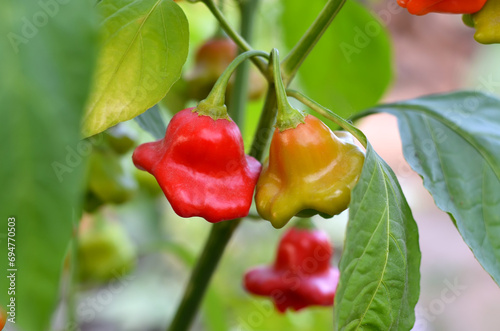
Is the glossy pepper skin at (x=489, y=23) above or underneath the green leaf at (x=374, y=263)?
above

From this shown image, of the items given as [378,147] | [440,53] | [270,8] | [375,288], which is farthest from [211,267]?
[440,53]

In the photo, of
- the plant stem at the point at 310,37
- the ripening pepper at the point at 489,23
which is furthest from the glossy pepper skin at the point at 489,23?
the plant stem at the point at 310,37

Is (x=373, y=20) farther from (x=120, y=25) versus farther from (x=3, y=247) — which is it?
(x=3, y=247)

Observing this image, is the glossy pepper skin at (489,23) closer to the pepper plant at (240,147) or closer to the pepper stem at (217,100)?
the pepper plant at (240,147)

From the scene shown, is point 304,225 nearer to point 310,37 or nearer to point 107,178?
point 107,178

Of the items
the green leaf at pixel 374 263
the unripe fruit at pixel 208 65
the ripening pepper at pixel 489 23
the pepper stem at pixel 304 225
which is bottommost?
the pepper stem at pixel 304 225

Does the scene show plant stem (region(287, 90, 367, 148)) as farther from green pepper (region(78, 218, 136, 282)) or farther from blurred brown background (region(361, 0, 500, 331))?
blurred brown background (region(361, 0, 500, 331))

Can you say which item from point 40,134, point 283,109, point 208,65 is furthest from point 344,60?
point 40,134
